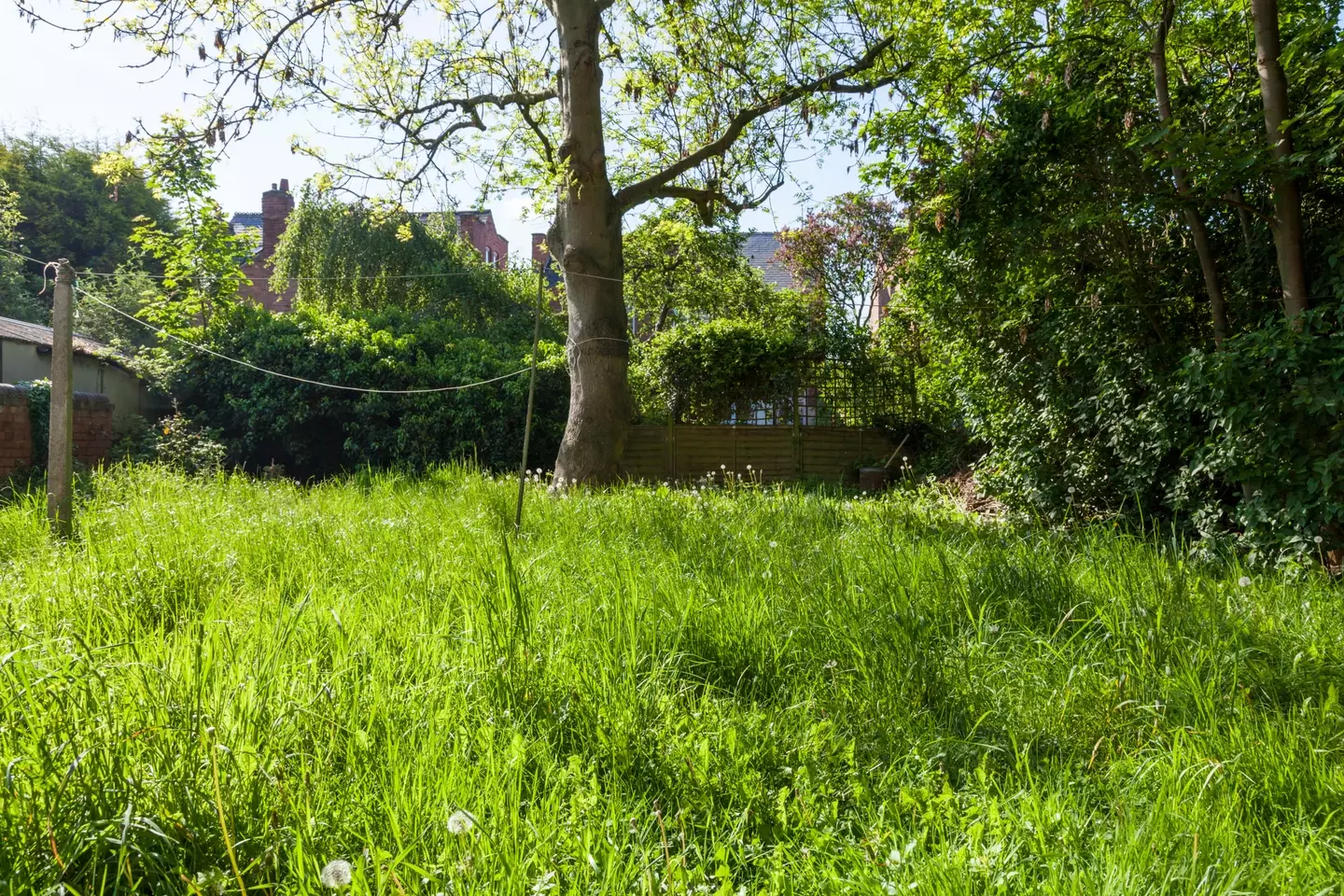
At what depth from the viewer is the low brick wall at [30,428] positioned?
10.5m

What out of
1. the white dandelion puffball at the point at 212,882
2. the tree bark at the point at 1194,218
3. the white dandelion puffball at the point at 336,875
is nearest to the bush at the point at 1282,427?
the tree bark at the point at 1194,218

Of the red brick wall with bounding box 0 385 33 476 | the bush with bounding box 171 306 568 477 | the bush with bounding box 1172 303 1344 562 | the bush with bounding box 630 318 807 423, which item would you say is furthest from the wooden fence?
the red brick wall with bounding box 0 385 33 476

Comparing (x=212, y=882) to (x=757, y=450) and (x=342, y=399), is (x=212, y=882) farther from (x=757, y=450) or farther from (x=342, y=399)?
(x=342, y=399)

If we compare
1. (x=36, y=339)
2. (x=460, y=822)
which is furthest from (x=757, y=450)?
(x=36, y=339)

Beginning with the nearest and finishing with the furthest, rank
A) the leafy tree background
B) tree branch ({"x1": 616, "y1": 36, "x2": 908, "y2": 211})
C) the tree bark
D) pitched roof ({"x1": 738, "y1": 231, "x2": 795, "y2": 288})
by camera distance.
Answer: the tree bark < tree branch ({"x1": 616, "y1": 36, "x2": 908, "y2": 211}) < the leafy tree background < pitched roof ({"x1": 738, "y1": 231, "x2": 795, "y2": 288})

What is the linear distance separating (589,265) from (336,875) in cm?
908

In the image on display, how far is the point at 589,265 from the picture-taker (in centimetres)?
1005

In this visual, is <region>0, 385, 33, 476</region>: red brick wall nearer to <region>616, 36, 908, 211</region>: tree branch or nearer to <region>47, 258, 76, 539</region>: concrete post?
<region>47, 258, 76, 539</region>: concrete post

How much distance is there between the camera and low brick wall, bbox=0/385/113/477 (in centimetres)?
1049

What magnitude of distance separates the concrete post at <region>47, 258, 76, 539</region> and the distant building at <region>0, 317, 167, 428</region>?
7459 millimetres

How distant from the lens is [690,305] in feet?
65.4

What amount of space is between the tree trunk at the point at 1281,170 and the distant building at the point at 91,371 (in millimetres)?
14305

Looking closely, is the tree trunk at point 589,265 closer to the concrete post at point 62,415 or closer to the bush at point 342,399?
the bush at point 342,399

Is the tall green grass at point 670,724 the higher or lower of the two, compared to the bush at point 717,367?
lower
